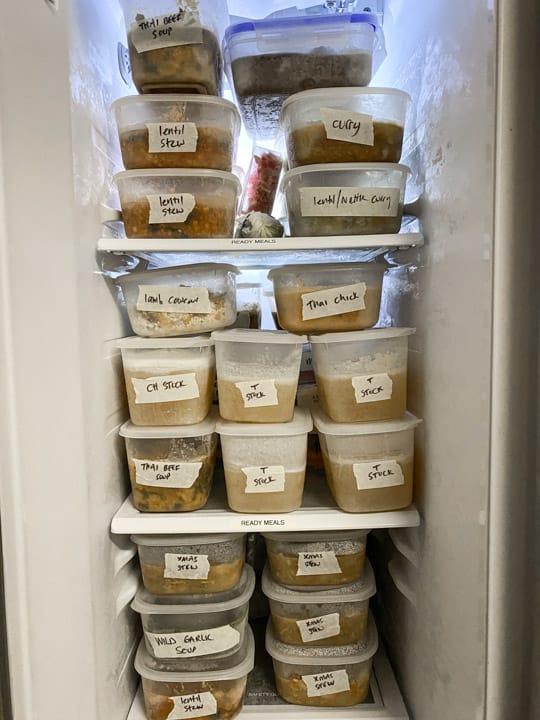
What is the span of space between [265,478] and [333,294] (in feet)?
1.39

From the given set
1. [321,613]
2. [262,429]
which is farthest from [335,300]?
[321,613]

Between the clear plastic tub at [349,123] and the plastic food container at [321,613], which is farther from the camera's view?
the plastic food container at [321,613]

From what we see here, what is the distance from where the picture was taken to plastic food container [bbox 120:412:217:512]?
1081 millimetres

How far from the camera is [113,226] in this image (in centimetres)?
117

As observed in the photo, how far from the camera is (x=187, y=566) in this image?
111 centimetres

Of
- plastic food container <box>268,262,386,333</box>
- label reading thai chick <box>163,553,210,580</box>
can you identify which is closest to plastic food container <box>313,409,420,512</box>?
plastic food container <box>268,262,386,333</box>

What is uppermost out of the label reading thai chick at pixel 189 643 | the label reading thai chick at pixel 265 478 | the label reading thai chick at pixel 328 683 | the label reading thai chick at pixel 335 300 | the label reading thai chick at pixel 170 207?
the label reading thai chick at pixel 170 207

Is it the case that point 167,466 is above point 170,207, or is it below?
below

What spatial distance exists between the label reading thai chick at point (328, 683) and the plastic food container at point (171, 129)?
118cm

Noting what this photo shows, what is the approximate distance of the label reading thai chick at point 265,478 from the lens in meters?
1.07

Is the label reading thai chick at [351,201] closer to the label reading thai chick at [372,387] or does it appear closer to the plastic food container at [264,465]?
the label reading thai chick at [372,387]

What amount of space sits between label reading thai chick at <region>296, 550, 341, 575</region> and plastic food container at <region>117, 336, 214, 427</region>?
43 cm

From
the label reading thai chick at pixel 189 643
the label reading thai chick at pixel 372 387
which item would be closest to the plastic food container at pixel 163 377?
the label reading thai chick at pixel 372 387

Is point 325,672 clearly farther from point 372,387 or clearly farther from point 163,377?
point 163,377
